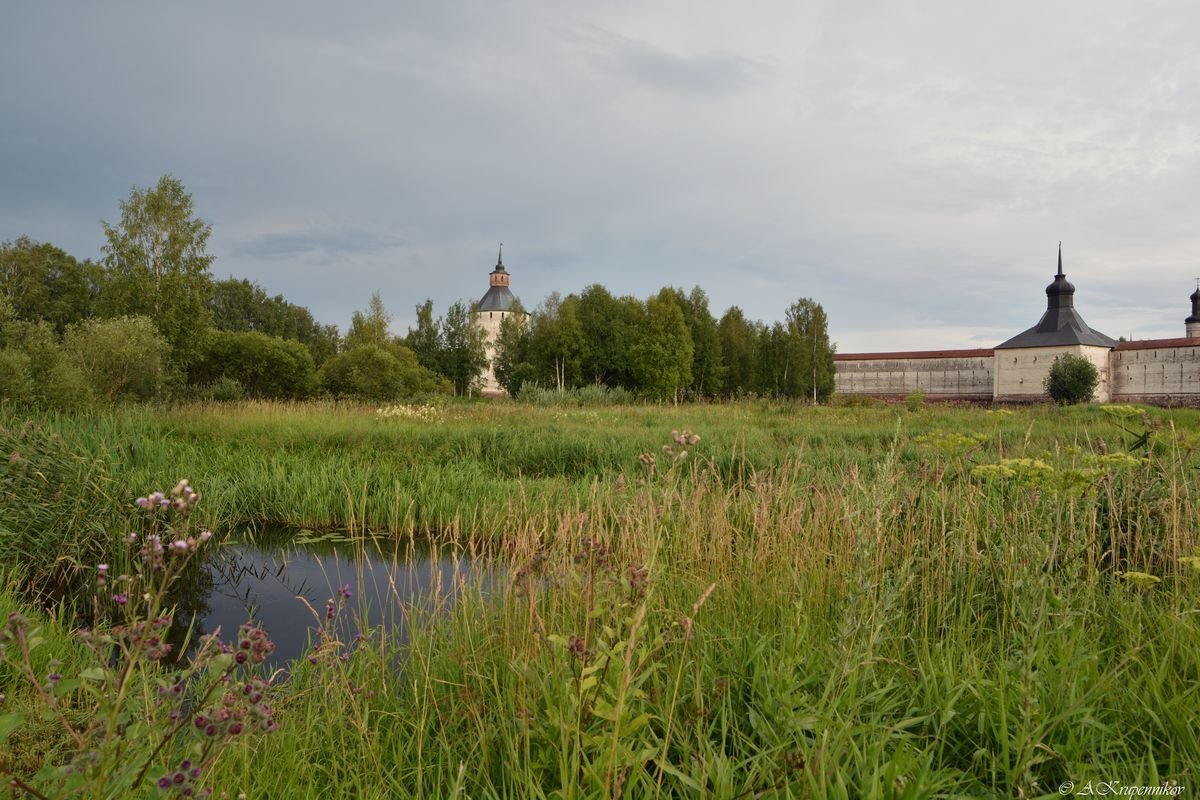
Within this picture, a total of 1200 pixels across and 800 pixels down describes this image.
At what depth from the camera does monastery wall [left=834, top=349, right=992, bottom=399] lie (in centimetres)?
4962

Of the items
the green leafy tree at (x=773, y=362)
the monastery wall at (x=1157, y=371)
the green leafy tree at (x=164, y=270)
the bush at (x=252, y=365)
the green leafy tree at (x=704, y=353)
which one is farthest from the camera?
the monastery wall at (x=1157, y=371)

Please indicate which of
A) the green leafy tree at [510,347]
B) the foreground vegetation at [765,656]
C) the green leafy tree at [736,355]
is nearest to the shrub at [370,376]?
A: the green leafy tree at [510,347]

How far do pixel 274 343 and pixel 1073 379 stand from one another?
37.8 meters

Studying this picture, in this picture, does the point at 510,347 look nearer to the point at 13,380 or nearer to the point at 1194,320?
the point at 13,380

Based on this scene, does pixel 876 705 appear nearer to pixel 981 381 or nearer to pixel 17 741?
pixel 17 741

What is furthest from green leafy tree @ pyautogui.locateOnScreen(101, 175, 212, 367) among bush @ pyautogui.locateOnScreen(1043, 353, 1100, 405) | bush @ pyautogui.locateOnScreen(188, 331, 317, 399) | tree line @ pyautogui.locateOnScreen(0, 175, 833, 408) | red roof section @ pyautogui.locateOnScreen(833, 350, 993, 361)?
red roof section @ pyautogui.locateOnScreen(833, 350, 993, 361)

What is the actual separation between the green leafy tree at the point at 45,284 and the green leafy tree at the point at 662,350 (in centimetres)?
2473

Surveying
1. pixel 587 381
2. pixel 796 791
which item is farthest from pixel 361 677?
pixel 587 381

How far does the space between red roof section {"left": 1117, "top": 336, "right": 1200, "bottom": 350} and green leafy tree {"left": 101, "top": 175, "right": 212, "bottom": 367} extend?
170 feet

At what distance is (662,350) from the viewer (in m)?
34.3

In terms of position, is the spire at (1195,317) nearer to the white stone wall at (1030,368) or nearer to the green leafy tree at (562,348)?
the white stone wall at (1030,368)

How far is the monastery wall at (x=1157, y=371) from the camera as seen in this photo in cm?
4262

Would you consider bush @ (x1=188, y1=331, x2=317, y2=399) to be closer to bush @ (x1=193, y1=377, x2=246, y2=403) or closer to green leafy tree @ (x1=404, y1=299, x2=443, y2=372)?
bush @ (x1=193, y1=377, x2=246, y2=403)

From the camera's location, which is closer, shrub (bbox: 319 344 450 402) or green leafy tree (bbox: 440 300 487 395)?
shrub (bbox: 319 344 450 402)
